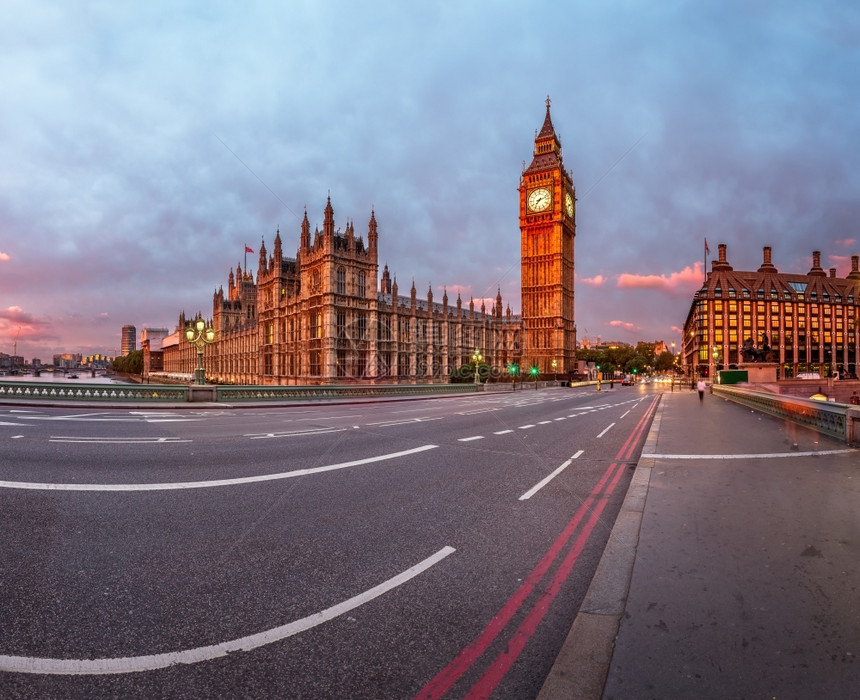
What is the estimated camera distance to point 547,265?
91062 millimetres

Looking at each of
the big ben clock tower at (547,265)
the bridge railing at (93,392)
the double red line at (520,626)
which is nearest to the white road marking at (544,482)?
the double red line at (520,626)

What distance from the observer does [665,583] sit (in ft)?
11.5

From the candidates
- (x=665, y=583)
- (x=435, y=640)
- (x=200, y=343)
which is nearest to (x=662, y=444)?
(x=665, y=583)

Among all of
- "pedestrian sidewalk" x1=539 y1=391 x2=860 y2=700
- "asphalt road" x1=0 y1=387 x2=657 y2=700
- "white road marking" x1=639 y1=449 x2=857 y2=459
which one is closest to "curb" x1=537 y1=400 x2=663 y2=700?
"pedestrian sidewalk" x1=539 y1=391 x2=860 y2=700

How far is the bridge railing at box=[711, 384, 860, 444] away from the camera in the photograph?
9930 mm

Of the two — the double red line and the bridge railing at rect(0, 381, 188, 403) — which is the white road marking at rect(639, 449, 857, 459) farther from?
the bridge railing at rect(0, 381, 188, 403)

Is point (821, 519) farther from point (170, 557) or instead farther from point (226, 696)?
point (170, 557)

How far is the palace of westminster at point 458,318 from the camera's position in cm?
5834

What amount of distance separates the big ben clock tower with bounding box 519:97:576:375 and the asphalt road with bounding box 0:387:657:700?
272 feet

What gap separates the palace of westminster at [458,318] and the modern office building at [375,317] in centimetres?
21

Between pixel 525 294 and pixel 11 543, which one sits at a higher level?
pixel 525 294

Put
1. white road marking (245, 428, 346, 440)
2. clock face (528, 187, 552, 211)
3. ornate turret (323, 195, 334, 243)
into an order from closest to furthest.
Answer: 1. white road marking (245, 428, 346, 440)
2. ornate turret (323, 195, 334, 243)
3. clock face (528, 187, 552, 211)

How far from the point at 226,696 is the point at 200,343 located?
2640 cm

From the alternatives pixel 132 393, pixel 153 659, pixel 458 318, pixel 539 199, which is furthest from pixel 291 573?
pixel 539 199
